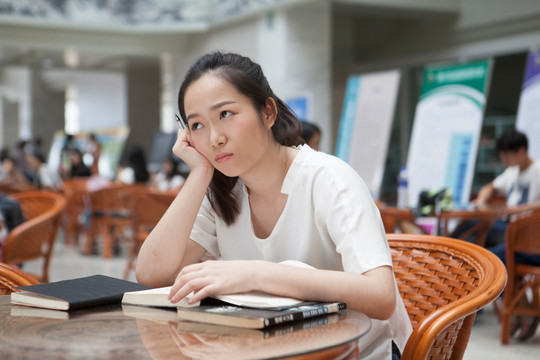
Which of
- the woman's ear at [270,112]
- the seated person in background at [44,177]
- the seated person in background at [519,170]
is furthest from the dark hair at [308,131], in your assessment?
the seated person in background at [44,177]

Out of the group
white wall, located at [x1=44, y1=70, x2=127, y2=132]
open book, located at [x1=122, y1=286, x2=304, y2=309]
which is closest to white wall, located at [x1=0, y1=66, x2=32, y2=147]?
white wall, located at [x1=44, y1=70, x2=127, y2=132]

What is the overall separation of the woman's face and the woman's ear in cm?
5

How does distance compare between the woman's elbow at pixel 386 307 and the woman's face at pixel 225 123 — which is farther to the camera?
the woman's face at pixel 225 123

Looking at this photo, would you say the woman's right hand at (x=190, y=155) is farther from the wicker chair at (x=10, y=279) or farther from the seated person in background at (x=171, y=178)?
the seated person in background at (x=171, y=178)

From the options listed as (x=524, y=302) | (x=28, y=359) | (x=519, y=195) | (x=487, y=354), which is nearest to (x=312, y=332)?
(x=28, y=359)

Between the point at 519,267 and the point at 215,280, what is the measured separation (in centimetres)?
316

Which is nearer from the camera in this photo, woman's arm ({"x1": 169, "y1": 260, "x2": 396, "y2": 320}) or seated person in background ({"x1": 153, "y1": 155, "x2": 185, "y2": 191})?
woman's arm ({"x1": 169, "y1": 260, "x2": 396, "y2": 320})

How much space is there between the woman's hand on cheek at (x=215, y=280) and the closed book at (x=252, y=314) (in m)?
0.03

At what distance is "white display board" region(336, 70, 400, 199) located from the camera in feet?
24.1

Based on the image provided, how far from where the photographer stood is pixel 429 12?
31.8 ft

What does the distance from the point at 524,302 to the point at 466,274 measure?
290 cm

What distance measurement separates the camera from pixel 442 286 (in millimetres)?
1579

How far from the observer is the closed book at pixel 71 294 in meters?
1.19

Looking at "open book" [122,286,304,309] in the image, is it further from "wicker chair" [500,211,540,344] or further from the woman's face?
"wicker chair" [500,211,540,344]
